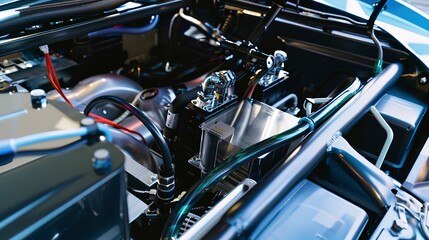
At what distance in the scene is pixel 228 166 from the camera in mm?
643

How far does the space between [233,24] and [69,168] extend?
3.95 ft

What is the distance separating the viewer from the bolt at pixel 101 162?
47 cm

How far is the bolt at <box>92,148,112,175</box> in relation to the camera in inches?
18.3

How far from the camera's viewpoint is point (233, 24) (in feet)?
5.08

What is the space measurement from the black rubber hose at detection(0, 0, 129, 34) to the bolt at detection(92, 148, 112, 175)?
0.53m

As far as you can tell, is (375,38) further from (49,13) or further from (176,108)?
(49,13)

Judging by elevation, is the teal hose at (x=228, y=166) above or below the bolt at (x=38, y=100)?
below

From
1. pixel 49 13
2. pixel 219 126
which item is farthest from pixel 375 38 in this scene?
pixel 49 13

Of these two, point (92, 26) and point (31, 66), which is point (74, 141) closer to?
point (92, 26)

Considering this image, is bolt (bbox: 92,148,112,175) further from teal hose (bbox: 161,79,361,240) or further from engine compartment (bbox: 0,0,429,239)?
teal hose (bbox: 161,79,361,240)

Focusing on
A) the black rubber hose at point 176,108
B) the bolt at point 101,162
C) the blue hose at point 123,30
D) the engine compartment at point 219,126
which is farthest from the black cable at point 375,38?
the bolt at point 101,162

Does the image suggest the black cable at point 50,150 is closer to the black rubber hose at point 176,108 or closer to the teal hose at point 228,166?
the teal hose at point 228,166

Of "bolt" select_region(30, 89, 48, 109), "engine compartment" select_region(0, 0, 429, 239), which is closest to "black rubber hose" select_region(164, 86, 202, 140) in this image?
"engine compartment" select_region(0, 0, 429, 239)

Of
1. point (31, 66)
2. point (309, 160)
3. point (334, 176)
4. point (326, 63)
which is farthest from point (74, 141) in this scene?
point (326, 63)
